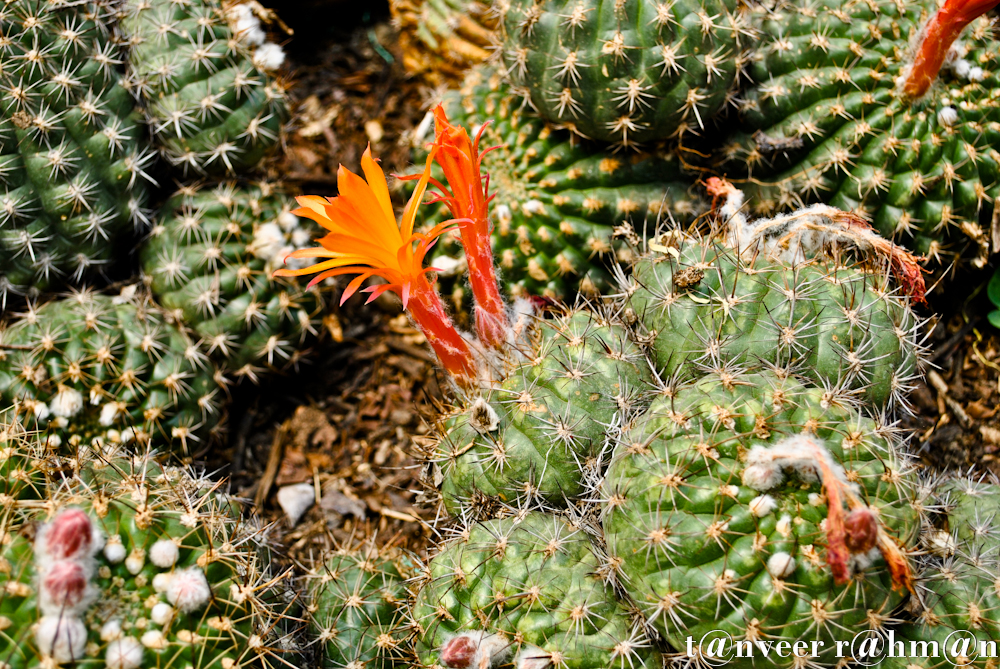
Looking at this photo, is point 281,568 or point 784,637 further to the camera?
point 281,568

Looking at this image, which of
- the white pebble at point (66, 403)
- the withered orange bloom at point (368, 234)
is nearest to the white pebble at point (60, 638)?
the withered orange bloom at point (368, 234)

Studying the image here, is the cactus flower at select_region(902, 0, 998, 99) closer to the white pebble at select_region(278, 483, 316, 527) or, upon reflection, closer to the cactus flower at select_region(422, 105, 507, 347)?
the cactus flower at select_region(422, 105, 507, 347)

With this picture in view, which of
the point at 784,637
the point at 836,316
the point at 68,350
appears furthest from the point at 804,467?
A: the point at 68,350

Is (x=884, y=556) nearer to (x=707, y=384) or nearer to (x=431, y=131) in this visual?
(x=707, y=384)

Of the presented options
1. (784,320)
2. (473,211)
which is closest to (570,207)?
(473,211)

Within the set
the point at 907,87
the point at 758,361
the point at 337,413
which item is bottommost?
the point at 337,413

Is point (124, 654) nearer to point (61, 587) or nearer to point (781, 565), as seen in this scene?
point (61, 587)

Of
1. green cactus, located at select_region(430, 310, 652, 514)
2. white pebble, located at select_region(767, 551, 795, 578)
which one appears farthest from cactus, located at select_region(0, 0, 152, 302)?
white pebble, located at select_region(767, 551, 795, 578)
